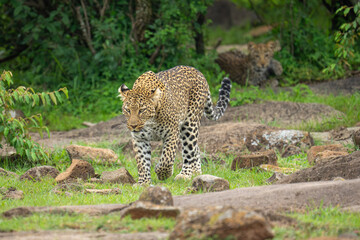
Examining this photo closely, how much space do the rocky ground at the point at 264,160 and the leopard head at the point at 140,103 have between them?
2.58 feet

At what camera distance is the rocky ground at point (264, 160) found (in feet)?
16.5

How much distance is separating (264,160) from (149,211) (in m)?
3.83

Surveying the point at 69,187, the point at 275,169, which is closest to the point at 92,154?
the point at 69,187

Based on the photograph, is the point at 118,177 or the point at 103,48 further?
the point at 103,48

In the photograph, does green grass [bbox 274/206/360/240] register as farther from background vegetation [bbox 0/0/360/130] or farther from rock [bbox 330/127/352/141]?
background vegetation [bbox 0/0/360/130]

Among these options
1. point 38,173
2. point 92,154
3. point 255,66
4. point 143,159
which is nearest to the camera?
point 143,159

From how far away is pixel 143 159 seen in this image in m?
7.75

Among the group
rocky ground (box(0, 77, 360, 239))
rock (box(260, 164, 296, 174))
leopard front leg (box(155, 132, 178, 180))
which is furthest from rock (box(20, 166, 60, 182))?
rock (box(260, 164, 296, 174))

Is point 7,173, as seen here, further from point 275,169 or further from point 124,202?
point 275,169

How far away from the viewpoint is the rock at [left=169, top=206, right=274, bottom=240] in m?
3.99

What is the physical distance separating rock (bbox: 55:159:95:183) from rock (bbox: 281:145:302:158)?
9.90ft

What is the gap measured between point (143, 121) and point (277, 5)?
983cm

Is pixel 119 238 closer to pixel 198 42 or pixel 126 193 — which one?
pixel 126 193

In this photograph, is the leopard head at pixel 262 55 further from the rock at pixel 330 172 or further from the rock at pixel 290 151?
the rock at pixel 330 172
